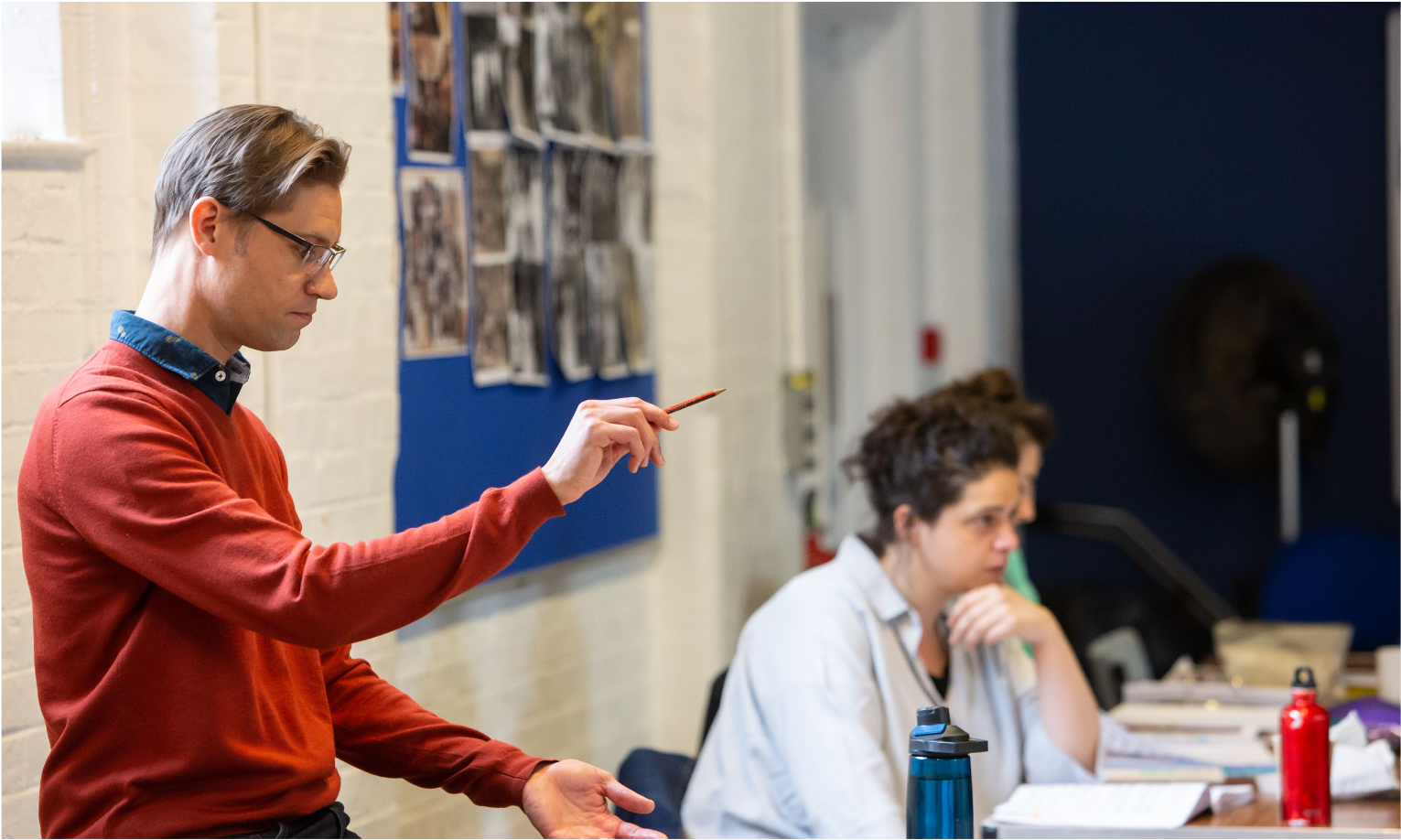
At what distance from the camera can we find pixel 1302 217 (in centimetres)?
604

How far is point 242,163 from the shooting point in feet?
4.40

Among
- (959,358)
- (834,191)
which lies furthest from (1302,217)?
(834,191)

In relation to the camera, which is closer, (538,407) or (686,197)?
(538,407)

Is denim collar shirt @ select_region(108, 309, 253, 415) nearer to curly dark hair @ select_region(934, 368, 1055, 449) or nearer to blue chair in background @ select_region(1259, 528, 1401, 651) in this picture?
curly dark hair @ select_region(934, 368, 1055, 449)

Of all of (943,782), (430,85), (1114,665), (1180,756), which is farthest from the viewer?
(1114,665)

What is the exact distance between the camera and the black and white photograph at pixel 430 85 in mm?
2752

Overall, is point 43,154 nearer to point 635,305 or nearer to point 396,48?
point 396,48

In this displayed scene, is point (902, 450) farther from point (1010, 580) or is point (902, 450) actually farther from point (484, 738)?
point (484, 738)

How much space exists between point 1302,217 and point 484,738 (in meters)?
5.32

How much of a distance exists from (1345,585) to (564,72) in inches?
127

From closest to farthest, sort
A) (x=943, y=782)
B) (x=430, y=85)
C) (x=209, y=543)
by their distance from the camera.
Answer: (x=209, y=543), (x=943, y=782), (x=430, y=85)

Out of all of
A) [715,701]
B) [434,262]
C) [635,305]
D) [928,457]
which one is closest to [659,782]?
[715,701]

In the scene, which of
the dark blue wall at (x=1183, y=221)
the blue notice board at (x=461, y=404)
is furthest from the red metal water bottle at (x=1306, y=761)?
the dark blue wall at (x=1183, y=221)

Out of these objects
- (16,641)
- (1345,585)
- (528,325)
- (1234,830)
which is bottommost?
(1345,585)
